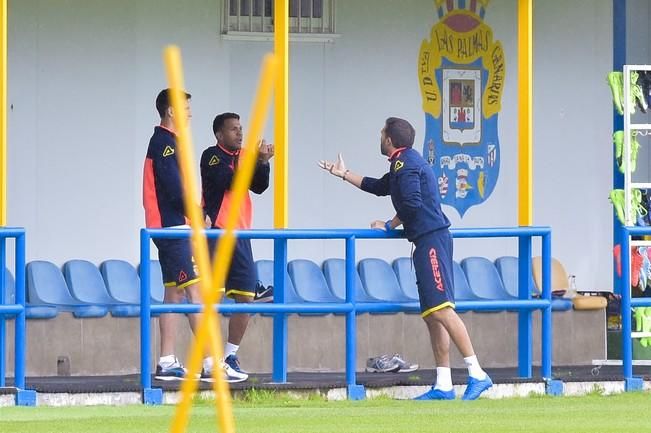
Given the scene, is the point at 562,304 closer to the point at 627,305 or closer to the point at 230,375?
the point at 627,305

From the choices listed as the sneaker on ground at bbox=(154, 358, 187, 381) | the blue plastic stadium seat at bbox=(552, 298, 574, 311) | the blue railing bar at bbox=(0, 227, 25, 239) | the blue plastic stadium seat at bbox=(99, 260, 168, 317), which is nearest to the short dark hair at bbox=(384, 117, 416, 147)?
the sneaker on ground at bbox=(154, 358, 187, 381)

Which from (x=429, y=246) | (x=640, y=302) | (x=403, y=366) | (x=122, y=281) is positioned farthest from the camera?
(x=122, y=281)

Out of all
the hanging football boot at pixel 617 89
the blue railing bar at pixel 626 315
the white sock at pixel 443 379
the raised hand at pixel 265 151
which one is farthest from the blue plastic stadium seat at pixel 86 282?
the hanging football boot at pixel 617 89

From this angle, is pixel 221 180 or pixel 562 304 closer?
pixel 221 180

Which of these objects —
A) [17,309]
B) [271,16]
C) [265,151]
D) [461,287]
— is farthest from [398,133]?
[271,16]

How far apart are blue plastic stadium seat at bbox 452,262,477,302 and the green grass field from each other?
251cm

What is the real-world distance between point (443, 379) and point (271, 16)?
4.38m

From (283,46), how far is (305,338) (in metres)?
2.50

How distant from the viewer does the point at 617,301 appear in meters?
13.0

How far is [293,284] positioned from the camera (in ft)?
42.4

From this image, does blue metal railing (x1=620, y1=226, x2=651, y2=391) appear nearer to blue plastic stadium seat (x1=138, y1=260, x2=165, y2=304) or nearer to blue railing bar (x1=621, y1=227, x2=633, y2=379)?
blue railing bar (x1=621, y1=227, x2=633, y2=379)

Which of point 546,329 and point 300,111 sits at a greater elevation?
point 300,111

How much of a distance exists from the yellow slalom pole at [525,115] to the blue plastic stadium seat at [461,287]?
5.64 ft

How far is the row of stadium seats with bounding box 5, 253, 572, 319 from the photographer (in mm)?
12047
